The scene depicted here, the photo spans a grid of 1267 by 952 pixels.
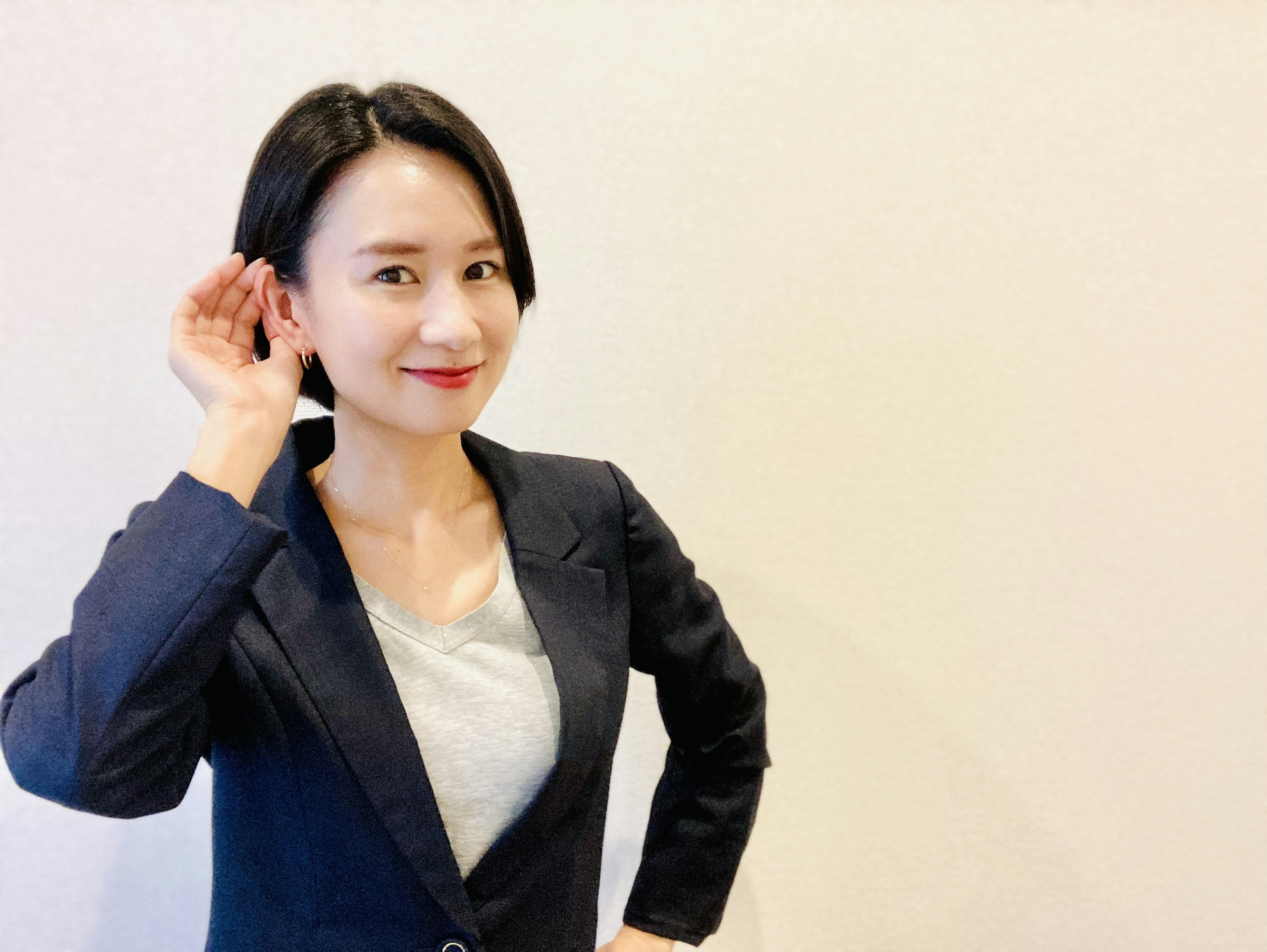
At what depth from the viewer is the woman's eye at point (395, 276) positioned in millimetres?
1006

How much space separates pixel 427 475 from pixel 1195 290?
48.9 inches

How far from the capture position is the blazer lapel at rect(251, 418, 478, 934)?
3.29 ft

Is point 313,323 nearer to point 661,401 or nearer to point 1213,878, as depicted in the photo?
point 661,401

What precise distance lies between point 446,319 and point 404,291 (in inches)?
2.1

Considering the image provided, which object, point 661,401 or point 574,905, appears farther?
point 661,401

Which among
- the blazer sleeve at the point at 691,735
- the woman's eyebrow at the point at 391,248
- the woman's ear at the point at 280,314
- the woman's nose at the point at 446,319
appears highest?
the woman's eyebrow at the point at 391,248

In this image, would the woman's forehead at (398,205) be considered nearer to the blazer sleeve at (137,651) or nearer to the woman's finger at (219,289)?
the woman's finger at (219,289)

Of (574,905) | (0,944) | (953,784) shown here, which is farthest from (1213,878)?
(0,944)

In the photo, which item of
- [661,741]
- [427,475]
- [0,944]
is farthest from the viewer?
[661,741]

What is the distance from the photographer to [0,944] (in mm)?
1563

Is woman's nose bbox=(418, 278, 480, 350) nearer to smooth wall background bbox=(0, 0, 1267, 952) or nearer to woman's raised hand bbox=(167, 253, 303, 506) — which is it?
woman's raised hand bbox=(167, 253, 303, 506)

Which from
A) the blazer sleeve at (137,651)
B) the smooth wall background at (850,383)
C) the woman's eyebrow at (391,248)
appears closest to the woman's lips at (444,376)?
the woman's eyebrow at (391,248)

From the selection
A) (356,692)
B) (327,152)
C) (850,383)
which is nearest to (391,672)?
(356,692)

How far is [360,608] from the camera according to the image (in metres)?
1.05
